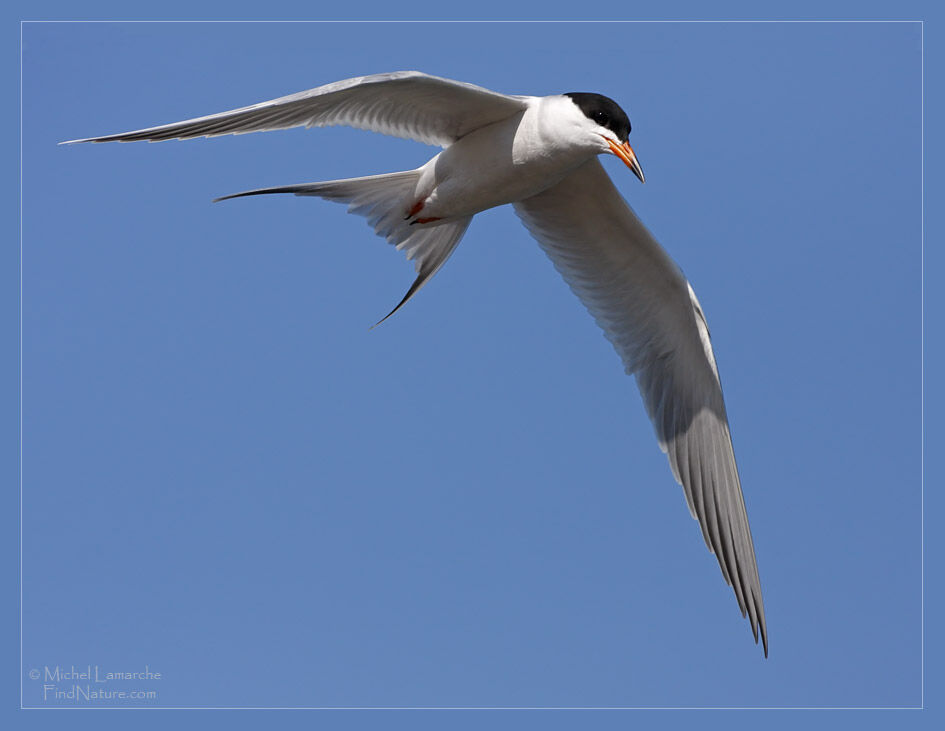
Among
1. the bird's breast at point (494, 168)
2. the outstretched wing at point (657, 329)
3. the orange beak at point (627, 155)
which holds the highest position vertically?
the bird's breast at point (494, 168)

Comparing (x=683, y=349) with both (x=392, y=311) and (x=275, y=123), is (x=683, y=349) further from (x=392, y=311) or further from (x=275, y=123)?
A: (x=275, y=123)

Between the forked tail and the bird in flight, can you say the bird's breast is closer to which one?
the bird in flight

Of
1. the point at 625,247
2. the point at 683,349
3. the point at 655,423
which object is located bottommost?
the point at 655,423

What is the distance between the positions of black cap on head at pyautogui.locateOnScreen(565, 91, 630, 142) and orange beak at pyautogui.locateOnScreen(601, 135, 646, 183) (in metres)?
0.05

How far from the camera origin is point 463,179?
5.95 meters

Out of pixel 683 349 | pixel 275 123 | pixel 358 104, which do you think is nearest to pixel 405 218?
pixel 358 104

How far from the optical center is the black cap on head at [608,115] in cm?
548

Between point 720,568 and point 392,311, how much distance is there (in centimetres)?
253

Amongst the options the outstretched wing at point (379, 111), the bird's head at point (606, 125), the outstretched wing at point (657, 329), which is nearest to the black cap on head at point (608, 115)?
the bird's head at point (606, 125)

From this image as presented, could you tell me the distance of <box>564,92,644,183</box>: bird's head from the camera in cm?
545

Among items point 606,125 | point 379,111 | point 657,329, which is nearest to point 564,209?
point 657,329

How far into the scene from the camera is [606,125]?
5.49 meters

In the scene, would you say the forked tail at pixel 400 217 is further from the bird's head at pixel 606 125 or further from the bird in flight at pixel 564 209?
the bird's head at pixel 606 125

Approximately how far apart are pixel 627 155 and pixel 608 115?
0.26 m
